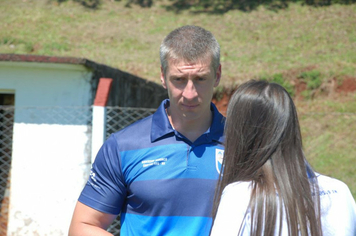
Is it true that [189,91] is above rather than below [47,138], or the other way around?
above

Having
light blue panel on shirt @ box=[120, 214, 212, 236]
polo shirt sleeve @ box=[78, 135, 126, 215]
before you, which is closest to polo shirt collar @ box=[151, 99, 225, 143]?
polo shirt sleeve @ box=[78, 135, 126, 215]

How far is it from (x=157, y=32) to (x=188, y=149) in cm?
1475

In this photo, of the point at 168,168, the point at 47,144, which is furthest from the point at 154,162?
the point at 47,144

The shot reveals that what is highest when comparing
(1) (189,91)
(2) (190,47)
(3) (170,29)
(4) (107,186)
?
(3) (170,29)

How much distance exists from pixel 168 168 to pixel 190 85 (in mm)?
432

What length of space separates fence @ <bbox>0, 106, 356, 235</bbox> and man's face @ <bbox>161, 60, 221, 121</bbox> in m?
3.10

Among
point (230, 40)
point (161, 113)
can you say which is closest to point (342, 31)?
point (230, 40)

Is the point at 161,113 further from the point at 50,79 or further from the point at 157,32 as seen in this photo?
the point at 157,32

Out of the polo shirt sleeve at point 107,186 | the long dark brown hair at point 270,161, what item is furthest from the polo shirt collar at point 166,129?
the long dark brown hair at point 270,161

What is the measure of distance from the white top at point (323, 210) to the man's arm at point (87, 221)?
750 millimetres

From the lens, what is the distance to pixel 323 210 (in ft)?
5.07

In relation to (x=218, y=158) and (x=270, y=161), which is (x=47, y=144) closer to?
(x=218, y=158)

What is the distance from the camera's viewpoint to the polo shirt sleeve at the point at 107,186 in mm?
2074

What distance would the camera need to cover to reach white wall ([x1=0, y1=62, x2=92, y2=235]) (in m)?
5.03
